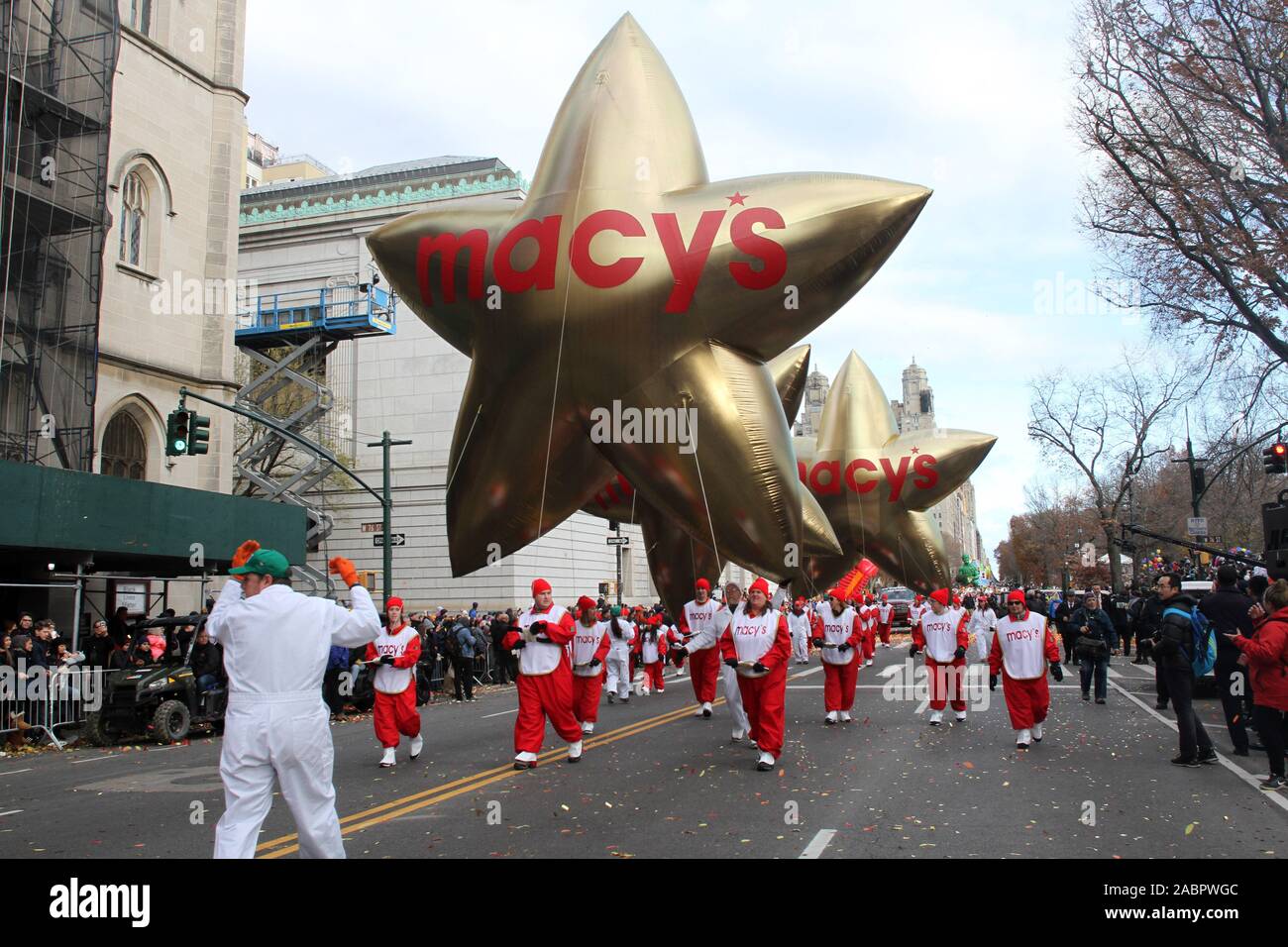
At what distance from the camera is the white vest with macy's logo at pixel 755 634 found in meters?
10.2

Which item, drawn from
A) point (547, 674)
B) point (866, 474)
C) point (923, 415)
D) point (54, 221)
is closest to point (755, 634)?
point (547, 674)

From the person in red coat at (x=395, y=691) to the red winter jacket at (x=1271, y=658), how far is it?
25.8 feet

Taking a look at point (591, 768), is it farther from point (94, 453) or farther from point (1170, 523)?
point (1170, 523)

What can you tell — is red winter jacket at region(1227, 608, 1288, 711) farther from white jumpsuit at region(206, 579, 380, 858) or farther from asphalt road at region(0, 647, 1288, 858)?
white jumpsuit at region(206, 579, 380, 858)

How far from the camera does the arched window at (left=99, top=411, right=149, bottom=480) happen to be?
923 inches

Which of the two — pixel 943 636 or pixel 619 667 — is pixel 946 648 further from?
pixel 619 667

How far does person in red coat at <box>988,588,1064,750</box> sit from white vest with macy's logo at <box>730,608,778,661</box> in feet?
9.97

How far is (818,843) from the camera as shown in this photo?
251 inches

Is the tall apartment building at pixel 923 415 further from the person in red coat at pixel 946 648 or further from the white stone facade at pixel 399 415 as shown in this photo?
the person in red coat at pixel 946 648

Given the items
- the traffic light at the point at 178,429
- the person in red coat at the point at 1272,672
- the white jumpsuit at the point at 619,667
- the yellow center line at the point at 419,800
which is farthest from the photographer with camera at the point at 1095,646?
the traffic light at the point at 178,429

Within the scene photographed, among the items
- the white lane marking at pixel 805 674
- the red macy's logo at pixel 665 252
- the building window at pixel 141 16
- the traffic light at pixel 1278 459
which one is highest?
the building window at pixel 141 16

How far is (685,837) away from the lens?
6602 mm

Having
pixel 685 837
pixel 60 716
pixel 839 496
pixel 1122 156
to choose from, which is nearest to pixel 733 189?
pixel 685 837

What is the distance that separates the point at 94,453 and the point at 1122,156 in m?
22.4
